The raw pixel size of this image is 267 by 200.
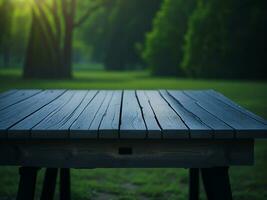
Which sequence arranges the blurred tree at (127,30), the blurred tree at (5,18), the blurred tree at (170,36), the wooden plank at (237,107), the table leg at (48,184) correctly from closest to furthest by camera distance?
the wooden plank at (237,107) → the table leg at (48,184) → the blurred tree at (170,36) → the blurred tree at (5,18) → the blurred tree at (127,30)

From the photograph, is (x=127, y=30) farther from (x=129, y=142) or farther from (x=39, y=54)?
(x=129, y=142)

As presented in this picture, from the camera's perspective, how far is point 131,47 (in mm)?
57250

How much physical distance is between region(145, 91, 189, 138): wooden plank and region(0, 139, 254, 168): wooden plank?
0.11 meters

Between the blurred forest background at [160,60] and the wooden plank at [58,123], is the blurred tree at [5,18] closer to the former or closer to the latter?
the blurred forest background at [160,60]

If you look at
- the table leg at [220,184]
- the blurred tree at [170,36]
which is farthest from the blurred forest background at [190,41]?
the table leg at [220,184]

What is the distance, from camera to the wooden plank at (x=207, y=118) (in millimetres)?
2902

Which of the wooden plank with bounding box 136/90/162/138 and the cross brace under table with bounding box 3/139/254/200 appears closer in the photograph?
the wooden plank with bounding box 136/90/162/138

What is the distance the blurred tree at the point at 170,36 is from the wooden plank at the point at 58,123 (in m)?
40.7

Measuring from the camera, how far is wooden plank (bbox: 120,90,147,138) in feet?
9.52

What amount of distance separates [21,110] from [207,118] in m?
1.40

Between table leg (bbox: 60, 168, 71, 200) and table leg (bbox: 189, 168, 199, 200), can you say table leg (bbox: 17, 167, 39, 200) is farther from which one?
table leg (bbox: 189, 168, 199, 200)

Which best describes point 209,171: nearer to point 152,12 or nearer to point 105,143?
point 105,143

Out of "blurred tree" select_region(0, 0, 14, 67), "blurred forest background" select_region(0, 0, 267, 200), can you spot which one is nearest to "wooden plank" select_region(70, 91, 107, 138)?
"blurred forest background" select_region(0, 0, 267, 200)

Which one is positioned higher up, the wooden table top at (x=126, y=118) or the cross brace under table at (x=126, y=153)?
the wooden table top at (x=126, y=118)
